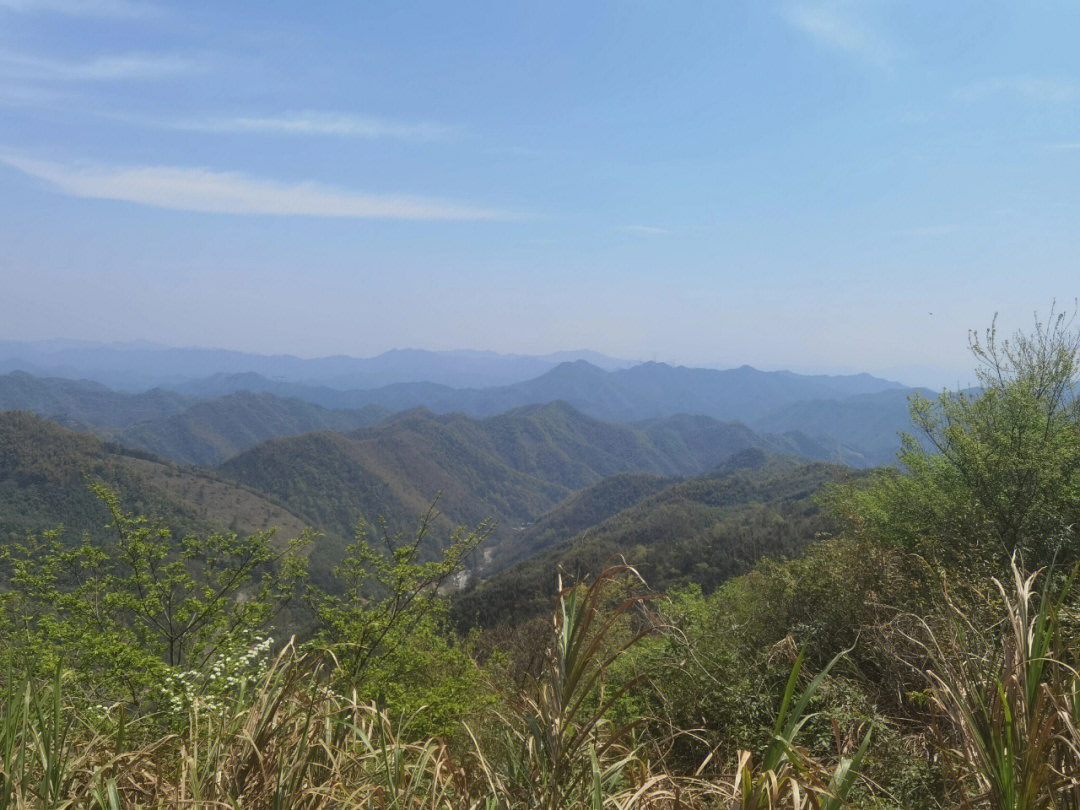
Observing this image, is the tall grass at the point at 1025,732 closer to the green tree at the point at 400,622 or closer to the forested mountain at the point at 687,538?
the green tree at the point at 400,622

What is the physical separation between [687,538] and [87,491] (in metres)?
97.0

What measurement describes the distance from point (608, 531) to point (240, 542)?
9327 centimetres

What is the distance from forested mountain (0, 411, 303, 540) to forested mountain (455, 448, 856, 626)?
53.5 meters

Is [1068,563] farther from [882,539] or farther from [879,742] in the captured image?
[879,742]

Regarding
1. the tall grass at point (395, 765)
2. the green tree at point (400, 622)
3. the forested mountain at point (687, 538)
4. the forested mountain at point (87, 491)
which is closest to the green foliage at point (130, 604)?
the green tree at point (400, 622)

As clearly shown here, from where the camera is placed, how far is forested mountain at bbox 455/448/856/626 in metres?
54.4

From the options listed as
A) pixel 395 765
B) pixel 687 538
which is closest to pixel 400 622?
pixel 395 765

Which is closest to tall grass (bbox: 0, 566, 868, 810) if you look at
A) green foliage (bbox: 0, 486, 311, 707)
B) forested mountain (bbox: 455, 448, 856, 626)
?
green foliage (bbox: 0, 486, 311, 707)

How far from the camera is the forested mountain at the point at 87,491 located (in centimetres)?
10238

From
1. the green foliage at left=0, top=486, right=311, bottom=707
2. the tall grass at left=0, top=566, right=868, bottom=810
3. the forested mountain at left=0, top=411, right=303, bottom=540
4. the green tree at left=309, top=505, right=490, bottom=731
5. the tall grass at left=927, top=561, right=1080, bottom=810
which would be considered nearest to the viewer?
the tall grass at left=927, top=561, right=1080, bottom=810

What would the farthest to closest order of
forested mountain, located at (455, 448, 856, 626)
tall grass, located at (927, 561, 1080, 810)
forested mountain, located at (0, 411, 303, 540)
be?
forested mountain, located at (0, 411, 303, 540)
forested mountain, located at (455, 448, 856, 626)
tall grass, located at (927, 561, 1080, 810)

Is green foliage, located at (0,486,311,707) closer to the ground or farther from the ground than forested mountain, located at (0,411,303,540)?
farther from the ground

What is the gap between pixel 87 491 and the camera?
101 metres

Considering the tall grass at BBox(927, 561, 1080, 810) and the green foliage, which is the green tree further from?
the tall grass at BBox(927, 561, 1080, 810)
